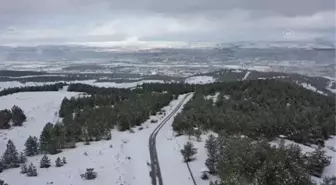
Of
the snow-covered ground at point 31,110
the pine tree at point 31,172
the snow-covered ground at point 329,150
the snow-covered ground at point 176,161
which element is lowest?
the snow-covered ground at point 31,110

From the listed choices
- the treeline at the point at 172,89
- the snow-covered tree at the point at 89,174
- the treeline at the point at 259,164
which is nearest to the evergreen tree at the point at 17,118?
the treeline at the point at 172,89

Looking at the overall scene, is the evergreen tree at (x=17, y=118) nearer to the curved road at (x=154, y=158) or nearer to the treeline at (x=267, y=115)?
the curved road at (x=154, y=158)

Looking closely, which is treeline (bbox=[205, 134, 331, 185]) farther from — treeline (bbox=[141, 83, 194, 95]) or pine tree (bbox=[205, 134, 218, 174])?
treeline (bbox=[141, 83, 194, 95])

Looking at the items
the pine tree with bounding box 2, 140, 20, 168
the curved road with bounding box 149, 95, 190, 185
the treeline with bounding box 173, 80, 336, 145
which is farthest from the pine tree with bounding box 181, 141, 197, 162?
the pine tree with bounding box 2, 140, 20, 168

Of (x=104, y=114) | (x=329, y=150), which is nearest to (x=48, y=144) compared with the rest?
(x=104, y=114)

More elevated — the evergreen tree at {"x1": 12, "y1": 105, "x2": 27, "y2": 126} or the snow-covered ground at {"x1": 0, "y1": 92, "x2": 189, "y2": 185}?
the snow-covered ground at {"x1": 0, "y1": 92, "x2": 189, "y2": 185}

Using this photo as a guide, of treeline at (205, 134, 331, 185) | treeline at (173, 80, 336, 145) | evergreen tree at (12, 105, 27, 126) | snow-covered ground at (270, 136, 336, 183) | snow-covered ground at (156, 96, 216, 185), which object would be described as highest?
treeline at (205, 134, 331, 185)
